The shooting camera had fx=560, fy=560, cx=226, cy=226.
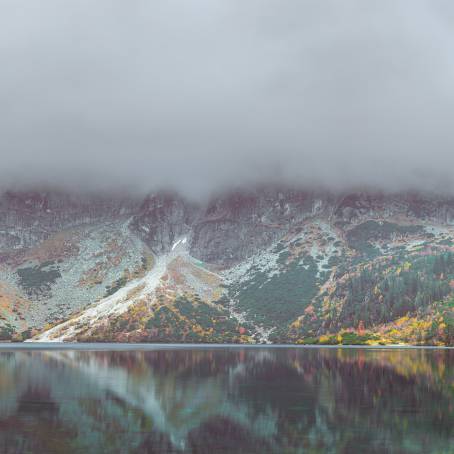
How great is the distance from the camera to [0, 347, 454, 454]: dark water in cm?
4666

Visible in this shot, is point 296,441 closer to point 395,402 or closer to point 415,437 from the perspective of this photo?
point 415,437

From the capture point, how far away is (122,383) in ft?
300

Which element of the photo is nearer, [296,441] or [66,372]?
[296,441]

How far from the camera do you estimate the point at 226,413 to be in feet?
207

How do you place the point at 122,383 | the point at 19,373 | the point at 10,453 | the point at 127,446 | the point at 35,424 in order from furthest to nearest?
1. the point at 19,373
2. the point at 122,383
3. the point at 35,424
4. the point at 127,446
5. the point at 10,453

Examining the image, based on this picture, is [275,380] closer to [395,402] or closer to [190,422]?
[395,402]

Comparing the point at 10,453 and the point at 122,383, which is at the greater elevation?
the point at 10,453

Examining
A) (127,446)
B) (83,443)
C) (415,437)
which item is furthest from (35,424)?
(415,437)

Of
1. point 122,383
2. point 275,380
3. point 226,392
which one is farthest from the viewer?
point 275,380

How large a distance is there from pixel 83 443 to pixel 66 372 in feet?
224

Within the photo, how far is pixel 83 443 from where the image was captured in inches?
1838

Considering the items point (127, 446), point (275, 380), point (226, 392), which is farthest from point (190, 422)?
point (275, 380)

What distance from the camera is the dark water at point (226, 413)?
153 ft

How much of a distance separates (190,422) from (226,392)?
23.8 m
